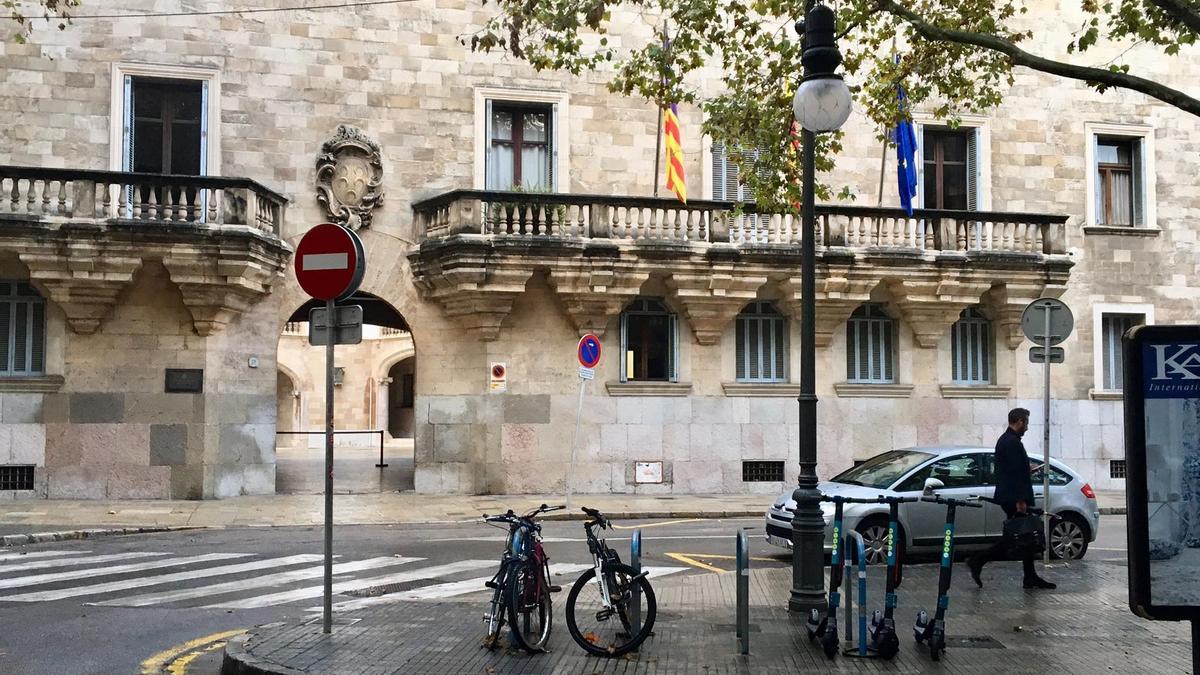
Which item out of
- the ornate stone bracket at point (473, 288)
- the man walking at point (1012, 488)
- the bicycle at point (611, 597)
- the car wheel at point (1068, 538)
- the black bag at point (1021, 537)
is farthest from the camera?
the ornate stone bracket at point (473, 288)

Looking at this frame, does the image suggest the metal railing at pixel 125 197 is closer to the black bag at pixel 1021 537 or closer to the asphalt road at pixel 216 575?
the asphalt road at pixel 216 575

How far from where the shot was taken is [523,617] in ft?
26.1

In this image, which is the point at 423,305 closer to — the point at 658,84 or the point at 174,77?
the point at 174,77

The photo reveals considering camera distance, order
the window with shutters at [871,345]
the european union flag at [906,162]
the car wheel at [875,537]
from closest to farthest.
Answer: the car wheel at [875,537], the european union flag at [906,162], the window with shutters at [871,345]

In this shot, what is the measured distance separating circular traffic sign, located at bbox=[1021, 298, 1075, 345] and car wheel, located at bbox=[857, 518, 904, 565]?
278 cm

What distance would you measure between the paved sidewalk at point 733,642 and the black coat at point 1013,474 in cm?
95

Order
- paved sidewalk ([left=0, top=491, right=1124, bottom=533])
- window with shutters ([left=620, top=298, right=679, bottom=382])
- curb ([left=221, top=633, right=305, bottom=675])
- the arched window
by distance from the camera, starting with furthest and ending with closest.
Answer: the arched window < window with shutters ([left=620, top=298, right=679, bottom=382]) < paved sidewalk ([left=0, top=491, right=1124, bottom=533]) < curb ([left=221, top=633, right=305, bottom=675])

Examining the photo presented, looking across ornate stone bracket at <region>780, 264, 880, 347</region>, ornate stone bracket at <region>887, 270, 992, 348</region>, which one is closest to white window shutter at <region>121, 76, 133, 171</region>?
ornate stone bracket at <region>780, 264, 880, 347</region>

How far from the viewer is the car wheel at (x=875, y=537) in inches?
493

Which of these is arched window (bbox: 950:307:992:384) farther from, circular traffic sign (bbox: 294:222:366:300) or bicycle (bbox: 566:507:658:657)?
circular traffic sign (bbox: 294:222:366:300)

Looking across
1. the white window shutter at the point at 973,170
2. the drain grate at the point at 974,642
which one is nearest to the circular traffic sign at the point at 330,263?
the drain grate at the point at 974,642

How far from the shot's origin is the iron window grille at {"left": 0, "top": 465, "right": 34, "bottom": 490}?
19703 mm

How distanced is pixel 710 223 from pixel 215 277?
30.9 feet

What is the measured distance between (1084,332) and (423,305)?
14565mm
